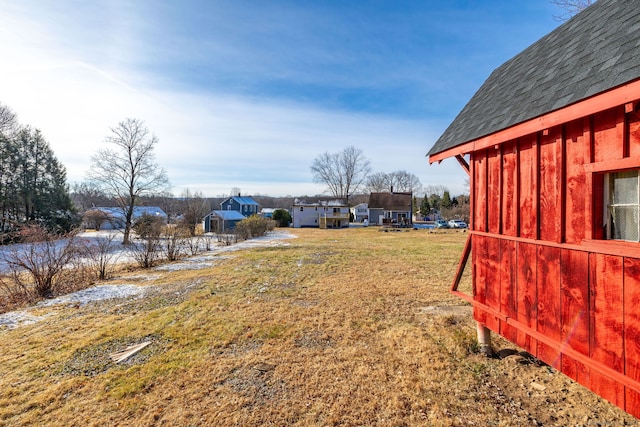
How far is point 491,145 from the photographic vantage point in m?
3.65

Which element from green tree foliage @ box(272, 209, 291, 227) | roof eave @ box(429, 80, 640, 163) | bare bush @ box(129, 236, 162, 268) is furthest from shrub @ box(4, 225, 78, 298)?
green tree foliage @ box(272, 209, 291, 227)

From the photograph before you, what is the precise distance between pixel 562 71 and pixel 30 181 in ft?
111

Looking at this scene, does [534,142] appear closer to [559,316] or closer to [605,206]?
[605,206]

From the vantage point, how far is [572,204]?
8.89 feet

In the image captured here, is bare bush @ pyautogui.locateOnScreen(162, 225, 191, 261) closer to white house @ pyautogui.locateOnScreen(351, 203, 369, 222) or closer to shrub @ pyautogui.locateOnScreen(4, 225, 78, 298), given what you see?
shrub @ pyautogui.locateOnScreen(4, 225, 78, 298)

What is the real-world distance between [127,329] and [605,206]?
735 cm

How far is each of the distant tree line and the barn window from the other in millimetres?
28770

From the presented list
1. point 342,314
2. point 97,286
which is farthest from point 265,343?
point 97,286

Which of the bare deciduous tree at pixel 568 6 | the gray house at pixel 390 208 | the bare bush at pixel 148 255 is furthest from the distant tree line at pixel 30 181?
the gray house at pixel 390 208

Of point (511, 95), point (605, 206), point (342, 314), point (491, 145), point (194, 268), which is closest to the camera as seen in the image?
point (605, 206)

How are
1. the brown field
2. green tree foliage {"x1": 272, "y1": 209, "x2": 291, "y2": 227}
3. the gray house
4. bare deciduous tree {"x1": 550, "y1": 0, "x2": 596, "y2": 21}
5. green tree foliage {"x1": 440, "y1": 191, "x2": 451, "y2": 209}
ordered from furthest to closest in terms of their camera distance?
green tree foliage {"x1": 440, "y1": 191, "x2": 451, "y2": 209} → the gray house → green tree foliage {"x1": 272, "y1": 209, "x2": 291, "y2": 227} → bare deciduous tree {"x1": 550, "y1": 0, "x2": 596, "y2": 21} → the brown field

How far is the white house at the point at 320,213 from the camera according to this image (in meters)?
44.2

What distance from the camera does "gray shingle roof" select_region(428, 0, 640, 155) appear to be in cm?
245

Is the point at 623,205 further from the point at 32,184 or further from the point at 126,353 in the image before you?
the point at 32,184
